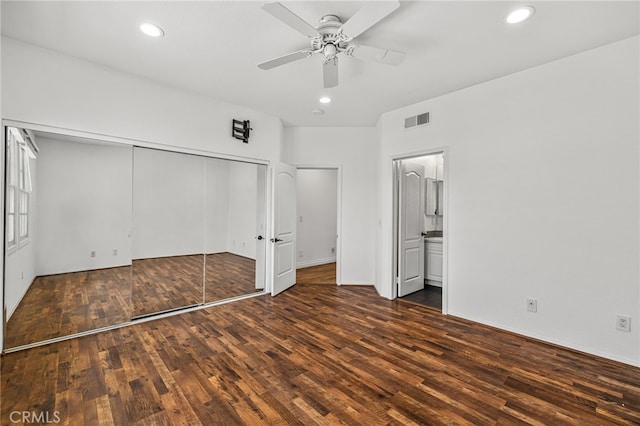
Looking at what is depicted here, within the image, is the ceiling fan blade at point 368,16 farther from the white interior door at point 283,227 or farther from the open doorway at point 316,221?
the open doorway at point 316,221

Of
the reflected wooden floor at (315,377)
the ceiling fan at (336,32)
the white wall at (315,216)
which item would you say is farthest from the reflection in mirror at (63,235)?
the white wall at (315,216)

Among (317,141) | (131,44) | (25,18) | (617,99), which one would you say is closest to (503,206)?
(617,99)

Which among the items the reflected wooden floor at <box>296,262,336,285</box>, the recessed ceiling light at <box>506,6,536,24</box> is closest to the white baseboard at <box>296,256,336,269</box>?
the reflected wooden floor at <box>296,262,336,285</box>

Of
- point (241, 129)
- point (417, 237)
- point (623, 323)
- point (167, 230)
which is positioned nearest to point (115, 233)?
point (167, 230)

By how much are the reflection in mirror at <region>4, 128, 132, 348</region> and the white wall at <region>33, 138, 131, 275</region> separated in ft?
0.03

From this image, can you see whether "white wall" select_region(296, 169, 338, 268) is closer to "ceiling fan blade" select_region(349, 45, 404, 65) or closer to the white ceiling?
the white ceiling

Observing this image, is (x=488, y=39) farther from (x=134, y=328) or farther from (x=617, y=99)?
(x=134, y=328)

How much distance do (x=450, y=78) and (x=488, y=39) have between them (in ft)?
2.37

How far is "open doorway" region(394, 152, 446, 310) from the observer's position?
4.24 metres

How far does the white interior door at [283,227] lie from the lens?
170 inches

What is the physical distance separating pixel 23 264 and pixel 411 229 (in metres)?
4.97

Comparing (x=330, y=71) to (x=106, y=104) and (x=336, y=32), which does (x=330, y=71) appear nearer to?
(x=336, y=32)

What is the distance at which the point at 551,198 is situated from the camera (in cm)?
279
